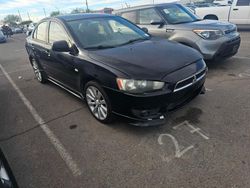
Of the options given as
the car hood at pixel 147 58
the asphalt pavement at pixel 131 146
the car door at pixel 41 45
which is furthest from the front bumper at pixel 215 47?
the car door at pixel 41 45

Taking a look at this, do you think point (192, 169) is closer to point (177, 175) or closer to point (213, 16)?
point (177, 175)

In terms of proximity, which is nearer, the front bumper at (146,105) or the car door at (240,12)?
the front bumper at (146,105)

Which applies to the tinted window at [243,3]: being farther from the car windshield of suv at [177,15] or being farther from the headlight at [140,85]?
the headlight at [140,85]

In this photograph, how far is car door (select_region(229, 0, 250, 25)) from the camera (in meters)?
10.7

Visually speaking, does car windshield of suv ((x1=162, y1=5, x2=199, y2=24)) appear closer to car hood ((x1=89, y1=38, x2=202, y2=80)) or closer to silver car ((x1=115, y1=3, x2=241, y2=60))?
silver car ((x1=115, y1=3, x2=241, y2=60))

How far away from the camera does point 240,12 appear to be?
1088cm

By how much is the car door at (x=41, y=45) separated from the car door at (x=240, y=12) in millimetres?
9723

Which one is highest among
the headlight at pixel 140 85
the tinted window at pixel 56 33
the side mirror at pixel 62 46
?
the tinted window at pixel 56 33

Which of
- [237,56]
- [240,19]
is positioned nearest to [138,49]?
[237,56]

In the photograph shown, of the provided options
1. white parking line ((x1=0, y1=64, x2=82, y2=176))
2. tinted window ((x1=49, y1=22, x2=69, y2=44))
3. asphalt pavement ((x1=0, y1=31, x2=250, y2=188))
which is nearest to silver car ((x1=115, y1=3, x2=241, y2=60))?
asphalt pavement ((x1=0, y1=31, x2=250, y2=188))

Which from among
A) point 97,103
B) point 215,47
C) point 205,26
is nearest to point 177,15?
point 205,26

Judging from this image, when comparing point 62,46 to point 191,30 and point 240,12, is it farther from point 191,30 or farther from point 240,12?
point 240,12

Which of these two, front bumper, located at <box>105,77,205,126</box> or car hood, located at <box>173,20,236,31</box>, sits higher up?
car hood, located at <box>173,20,236,31</box>

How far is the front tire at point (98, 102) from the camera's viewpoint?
10.7 feet
